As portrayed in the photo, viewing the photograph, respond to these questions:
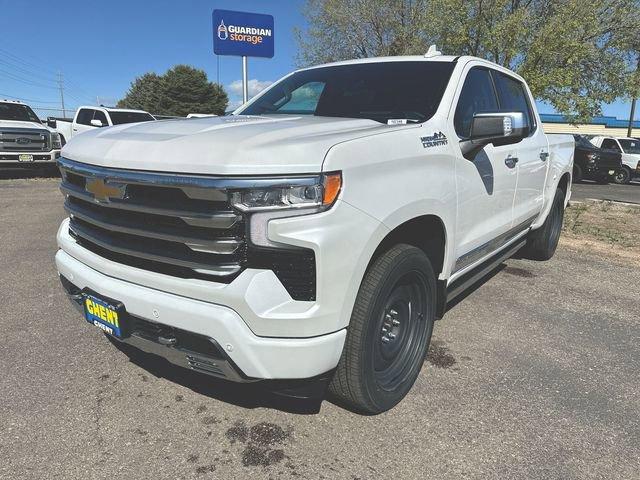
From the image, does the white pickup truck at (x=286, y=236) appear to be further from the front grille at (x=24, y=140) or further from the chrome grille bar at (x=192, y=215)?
the front grille at (x=24, y=140)

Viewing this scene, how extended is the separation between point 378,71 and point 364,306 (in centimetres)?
201

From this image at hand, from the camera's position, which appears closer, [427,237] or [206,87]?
[427,237]

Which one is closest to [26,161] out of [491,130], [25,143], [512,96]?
[25,143]

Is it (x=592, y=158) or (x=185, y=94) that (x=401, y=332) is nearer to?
(x=592, y=158)

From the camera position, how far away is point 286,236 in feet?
6.33

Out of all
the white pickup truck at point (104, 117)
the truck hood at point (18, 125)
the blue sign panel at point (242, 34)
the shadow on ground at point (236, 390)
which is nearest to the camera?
the shadow on ground at point (236, 390)

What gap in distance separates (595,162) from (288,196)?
19.4m

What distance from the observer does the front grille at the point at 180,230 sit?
6.47 ft

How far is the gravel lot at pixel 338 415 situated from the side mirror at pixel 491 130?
4.59 feet

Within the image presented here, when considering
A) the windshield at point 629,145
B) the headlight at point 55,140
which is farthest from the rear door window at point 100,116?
the windshield at point 629,145

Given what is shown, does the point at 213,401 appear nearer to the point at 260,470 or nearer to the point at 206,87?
the point at 260,470

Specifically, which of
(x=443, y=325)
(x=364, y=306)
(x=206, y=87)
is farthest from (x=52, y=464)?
(x=206, y=87)

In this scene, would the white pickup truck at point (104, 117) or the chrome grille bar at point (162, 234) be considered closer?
the chrome grille bar at point (162, 234)

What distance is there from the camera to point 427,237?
285cm
